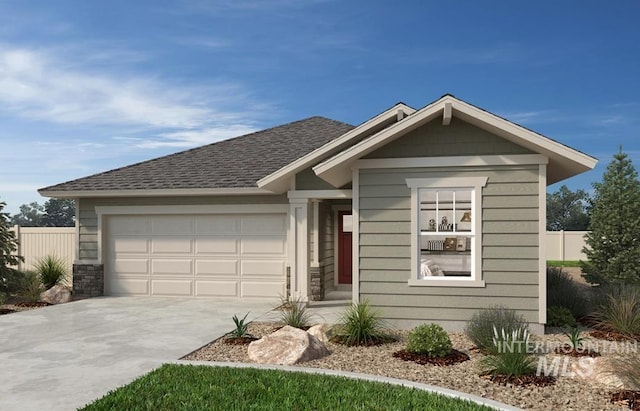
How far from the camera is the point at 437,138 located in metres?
9.08

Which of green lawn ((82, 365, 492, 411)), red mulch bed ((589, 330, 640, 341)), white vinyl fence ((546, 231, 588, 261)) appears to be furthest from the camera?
white vinyl fence ((546, 231, 588, 261))

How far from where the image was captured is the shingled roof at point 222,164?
13.6 m

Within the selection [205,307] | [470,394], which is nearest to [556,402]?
[470,394]

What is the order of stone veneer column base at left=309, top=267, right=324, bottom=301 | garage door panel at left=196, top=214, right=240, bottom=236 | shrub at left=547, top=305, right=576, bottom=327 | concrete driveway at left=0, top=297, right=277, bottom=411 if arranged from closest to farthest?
concrete driveway at left=0, top=297, right=277, bottom=411, shrub at left=547, top=305, right=576, bottom=327, stone veneer column base at left=309, top=267, right=324, bottom=301, garage door panel at left=196, top=214, right=240, bottom=236

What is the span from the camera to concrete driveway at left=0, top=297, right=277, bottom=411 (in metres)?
5.82

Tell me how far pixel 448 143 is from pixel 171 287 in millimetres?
Result: 8401

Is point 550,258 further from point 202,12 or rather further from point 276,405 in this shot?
point 276,405

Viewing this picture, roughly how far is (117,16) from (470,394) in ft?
40.0

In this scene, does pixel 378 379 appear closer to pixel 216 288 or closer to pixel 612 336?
pixel 612 336

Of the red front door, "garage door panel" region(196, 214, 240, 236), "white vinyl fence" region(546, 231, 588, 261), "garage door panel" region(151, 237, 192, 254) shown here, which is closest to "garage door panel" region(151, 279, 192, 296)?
"garage door panel" region(151, 237, 192, 254)

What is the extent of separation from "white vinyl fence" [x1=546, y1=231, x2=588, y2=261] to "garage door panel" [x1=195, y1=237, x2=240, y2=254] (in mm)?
18518

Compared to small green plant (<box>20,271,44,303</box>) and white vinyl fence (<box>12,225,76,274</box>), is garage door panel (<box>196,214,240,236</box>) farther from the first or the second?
white vinyl fence (<box>12,225,76,274</box>)

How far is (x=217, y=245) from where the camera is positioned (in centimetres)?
1352

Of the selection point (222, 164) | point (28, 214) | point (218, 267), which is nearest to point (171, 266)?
point (218, 267)
